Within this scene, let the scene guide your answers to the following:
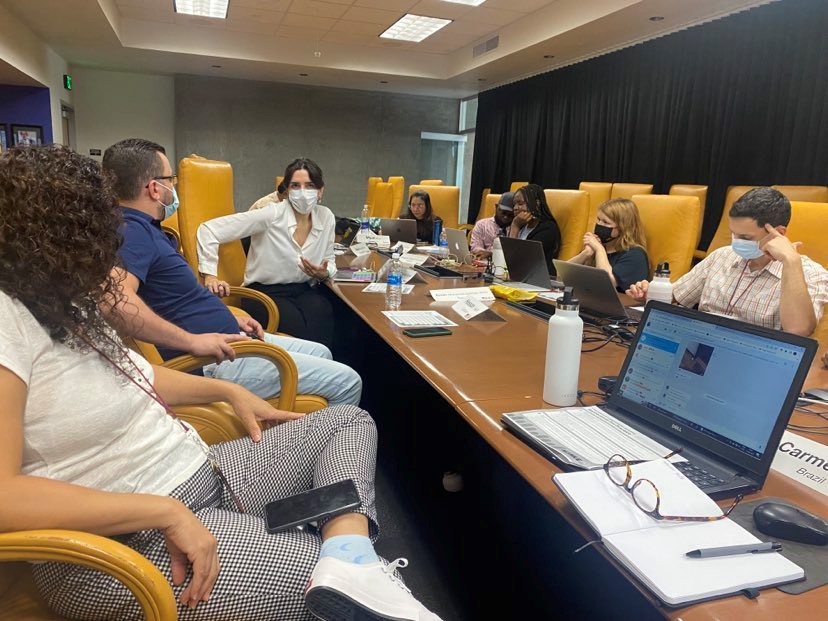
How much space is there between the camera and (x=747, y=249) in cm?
195

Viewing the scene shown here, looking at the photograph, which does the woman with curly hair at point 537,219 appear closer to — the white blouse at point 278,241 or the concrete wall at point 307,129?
the white blouse at point 278,241

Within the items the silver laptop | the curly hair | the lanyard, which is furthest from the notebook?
the silver laptop

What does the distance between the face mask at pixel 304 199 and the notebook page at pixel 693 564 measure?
93.7 inches

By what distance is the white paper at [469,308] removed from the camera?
2061mm

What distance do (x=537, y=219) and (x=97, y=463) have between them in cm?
306

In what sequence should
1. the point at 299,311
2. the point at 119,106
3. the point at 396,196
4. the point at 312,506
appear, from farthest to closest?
1. the point at 119,106
2. the point at 396,196
3. the point at 299,311
4. the point at 312,506

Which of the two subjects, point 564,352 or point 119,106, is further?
point 119,106

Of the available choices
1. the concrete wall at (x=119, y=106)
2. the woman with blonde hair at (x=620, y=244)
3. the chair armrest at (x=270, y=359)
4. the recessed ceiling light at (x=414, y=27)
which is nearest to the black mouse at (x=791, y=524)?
the chair armrest at (x=270, y=359)

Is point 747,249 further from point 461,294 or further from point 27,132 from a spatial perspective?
point 27,132

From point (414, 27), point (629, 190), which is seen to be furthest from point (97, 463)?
point (414, 27)

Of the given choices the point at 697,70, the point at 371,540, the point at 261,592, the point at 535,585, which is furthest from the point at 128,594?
the point at 697,70

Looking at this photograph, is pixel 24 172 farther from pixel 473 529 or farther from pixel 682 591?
pixel 473 529

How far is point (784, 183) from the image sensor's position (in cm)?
440

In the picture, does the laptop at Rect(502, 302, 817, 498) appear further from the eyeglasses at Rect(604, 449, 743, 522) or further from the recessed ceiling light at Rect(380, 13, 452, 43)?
the recessed ceiling light at Rect(380, 13, 452, 43)
